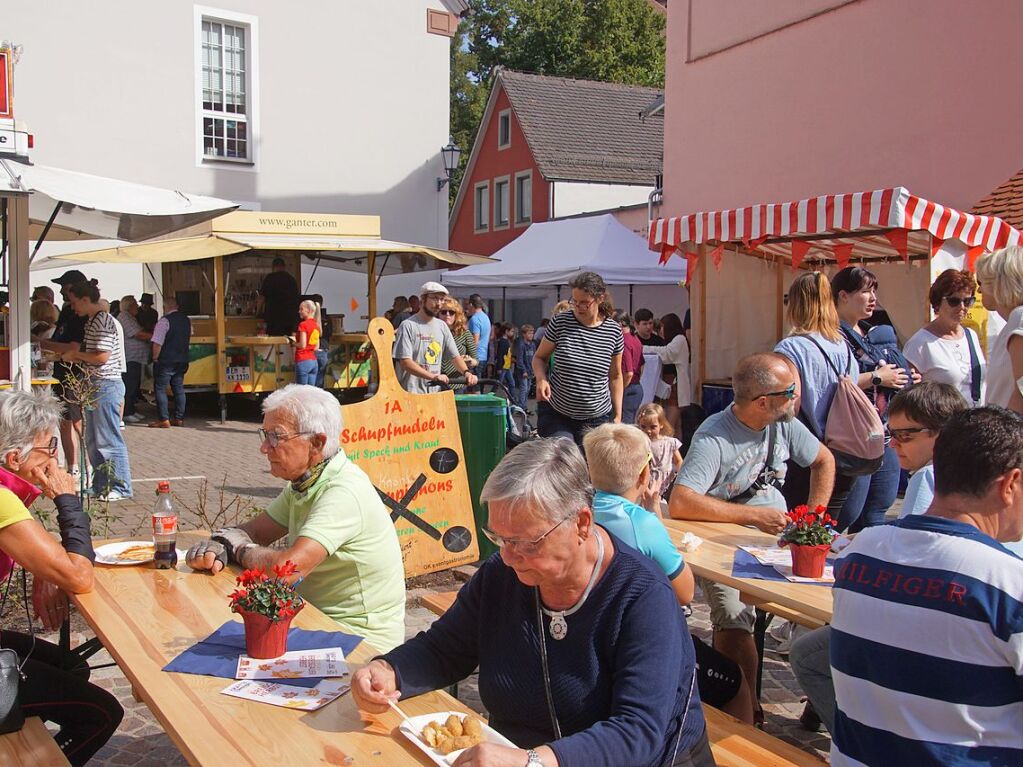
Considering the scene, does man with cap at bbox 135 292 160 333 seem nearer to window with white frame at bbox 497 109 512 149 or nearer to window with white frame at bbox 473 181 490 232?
window with white frame at bbox 497 109 512 149

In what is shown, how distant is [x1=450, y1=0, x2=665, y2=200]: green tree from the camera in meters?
42.0

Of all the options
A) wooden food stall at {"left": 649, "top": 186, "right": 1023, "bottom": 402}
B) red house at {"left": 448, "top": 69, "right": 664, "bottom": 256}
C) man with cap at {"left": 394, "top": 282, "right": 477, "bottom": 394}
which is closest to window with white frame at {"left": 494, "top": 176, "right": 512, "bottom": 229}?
red house at {"left": 448, "top": 69, "right": 664, "bottom": 256}

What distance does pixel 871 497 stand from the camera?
5.27 meters

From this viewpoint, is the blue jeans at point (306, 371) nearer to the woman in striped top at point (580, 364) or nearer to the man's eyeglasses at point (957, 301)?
the woman in striped top at point (580, 364)

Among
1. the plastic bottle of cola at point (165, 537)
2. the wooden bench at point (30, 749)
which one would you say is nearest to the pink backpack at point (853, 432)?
the plastic bottle of cola at point (165, 537)

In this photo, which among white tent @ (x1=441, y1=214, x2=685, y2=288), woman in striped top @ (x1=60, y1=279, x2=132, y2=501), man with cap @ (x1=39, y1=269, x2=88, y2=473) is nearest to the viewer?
woman in striped top @ (x1=60, y1=279, x2=132, y2=501)

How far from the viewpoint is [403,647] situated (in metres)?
2.52

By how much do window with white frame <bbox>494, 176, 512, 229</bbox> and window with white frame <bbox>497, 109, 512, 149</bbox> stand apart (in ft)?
3.78

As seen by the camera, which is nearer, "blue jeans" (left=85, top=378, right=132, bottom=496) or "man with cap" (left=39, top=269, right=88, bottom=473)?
"blue jeans" (left=85, top=378, right=132, bottom=496)

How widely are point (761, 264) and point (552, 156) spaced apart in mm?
20847

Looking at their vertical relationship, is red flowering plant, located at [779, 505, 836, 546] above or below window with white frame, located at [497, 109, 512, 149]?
below

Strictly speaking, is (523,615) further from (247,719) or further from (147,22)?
(147,22)

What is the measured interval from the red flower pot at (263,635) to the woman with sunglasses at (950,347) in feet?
14.6

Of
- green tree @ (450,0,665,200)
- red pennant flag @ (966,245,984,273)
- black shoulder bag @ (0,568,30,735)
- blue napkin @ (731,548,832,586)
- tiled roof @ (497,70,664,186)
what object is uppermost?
green tree @ (450,0,665,200)
